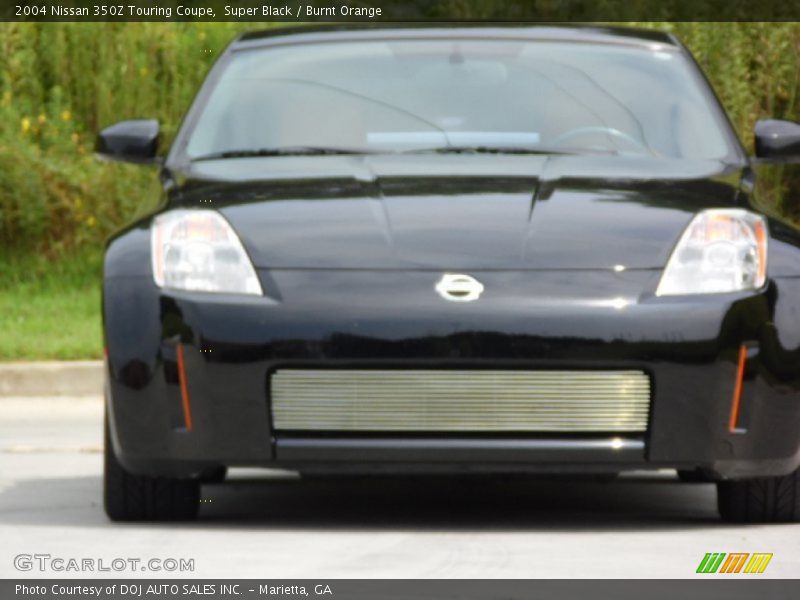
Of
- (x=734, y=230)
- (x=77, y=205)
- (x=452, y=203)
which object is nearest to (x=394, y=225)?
(x=452, y=203)

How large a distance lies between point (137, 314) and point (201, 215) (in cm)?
34

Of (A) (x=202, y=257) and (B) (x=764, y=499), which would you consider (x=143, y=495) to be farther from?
(B) (x=764, y=499)

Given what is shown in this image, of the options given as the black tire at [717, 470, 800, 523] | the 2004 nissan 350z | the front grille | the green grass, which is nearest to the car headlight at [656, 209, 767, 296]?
the 2004 nissan 350z

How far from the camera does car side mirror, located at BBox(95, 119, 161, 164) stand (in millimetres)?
6426

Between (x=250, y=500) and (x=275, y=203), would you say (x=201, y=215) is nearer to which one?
(x=275, y=203)

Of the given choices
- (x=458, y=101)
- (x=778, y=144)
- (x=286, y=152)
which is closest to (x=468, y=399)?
(x=286, y=152)

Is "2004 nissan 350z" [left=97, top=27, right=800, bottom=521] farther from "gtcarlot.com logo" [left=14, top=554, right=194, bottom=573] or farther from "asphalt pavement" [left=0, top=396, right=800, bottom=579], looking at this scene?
"gtcarlot.com logo" [left=14, top=554, right=194, bottom=573]

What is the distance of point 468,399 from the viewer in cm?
511

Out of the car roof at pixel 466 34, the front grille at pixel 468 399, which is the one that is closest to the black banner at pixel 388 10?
the car roof at pixel 466 34

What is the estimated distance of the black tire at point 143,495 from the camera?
5.55m

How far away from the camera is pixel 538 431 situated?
5.12 metres

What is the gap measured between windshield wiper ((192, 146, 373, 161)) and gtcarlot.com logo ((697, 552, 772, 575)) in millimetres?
→ 1703

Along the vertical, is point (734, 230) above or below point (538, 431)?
above

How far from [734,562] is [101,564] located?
1.51 meters
